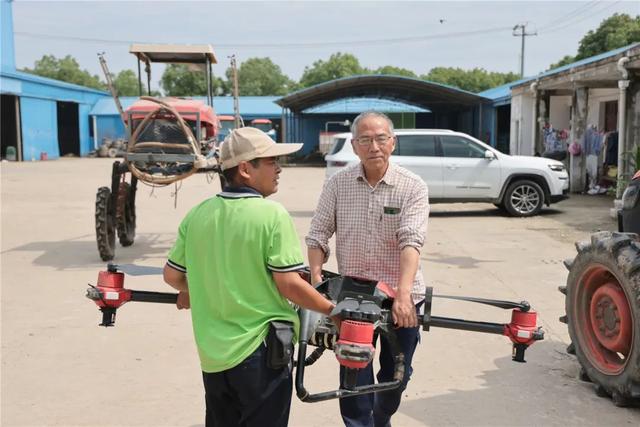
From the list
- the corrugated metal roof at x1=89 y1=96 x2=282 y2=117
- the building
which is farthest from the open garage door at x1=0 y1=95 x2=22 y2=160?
the corrugated metal roof at x1=89 y1=96 x2=282 y2=117

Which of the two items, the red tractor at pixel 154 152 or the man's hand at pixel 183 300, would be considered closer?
the man's hand at pixel 183 300

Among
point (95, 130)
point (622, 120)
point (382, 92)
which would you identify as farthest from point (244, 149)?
point (95, 130)

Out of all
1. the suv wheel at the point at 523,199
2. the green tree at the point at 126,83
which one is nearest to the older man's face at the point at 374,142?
the suv wheel at the point at 523,199

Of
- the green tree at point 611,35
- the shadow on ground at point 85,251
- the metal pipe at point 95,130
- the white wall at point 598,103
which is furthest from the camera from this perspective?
the metal pipe at point 95,130

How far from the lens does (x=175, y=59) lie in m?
11.0

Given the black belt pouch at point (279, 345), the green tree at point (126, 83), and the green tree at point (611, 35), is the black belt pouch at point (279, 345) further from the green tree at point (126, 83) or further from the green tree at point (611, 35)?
the green tree at point (126, 83)

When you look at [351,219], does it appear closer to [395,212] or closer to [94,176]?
[395,212]

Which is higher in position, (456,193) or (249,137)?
(249,137)

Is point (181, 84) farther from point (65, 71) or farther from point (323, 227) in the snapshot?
point (323, 227)

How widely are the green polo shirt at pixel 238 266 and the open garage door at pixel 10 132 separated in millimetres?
37503

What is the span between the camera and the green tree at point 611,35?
1673 inches

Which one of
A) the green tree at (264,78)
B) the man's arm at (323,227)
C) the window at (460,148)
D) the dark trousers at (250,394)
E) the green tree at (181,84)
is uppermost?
the green tree at (264,78)

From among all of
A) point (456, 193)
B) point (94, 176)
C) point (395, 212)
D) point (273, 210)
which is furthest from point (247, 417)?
point (94, 176)

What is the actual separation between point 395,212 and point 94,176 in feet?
79.7
